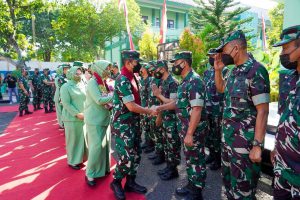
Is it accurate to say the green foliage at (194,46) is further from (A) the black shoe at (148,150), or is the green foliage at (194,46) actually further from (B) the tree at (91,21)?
→ (B) the tree at (91,21)

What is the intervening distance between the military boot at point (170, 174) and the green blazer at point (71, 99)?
5.31 ft

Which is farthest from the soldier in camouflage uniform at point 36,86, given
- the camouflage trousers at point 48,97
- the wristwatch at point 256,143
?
the wristwatch at point 256,143

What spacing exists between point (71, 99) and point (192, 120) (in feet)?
7.17

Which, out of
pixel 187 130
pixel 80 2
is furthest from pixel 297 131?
pixel 80 2

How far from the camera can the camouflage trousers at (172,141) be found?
3.57 m

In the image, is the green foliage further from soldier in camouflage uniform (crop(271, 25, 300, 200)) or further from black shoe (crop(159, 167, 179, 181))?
soldier in camouflage uniform (crop(271, 25, 300, 200))

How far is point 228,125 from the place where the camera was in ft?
7.52

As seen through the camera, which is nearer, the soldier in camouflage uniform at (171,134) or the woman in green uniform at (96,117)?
the woman in green uniform at (96,117)

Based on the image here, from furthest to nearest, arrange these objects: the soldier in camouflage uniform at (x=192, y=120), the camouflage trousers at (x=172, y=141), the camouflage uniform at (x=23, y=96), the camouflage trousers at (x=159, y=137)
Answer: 1. the camouflage uniform at (x=23, y=96)
2. the camouflage trousers at (x=159, y=137)
3. the camouflage trousers at (x=172, y=141)
4. the soldier in camouflage uniform at (x=192, y=120)

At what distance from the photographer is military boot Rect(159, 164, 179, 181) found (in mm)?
3655

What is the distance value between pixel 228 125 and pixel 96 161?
1.99m

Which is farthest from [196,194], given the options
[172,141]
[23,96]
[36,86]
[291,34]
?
[36,86]

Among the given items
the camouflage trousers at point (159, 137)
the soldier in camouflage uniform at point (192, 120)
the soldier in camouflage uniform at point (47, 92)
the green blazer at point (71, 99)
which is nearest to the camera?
the soldier in camouflage uniform at point (192, 120)

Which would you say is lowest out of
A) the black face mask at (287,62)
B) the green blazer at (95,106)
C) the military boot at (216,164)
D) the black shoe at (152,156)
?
the black shoe at (152,156)
